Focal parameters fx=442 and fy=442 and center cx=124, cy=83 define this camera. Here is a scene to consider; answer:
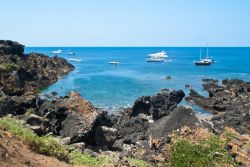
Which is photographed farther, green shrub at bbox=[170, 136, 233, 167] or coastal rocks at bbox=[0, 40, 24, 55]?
coastal rocks at bbox=[0, 40, 24, 55]

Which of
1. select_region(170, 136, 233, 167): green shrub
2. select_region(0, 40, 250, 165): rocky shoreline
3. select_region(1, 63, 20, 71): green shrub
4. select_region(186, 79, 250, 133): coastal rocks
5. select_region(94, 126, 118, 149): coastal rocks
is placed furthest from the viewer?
select_region(1, 63, 20, 71): green shrub

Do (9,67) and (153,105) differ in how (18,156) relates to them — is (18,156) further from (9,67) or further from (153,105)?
(9,67)

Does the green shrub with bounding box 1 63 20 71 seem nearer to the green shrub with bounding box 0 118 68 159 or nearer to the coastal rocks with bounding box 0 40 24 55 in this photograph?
the coastal rocks with bounding box 0 40 24 55

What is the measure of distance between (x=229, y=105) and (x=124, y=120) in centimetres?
1669

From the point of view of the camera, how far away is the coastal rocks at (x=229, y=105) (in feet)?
121

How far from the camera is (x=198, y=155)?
14.2 meters

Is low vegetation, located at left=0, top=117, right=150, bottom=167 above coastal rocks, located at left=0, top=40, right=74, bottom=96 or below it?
above

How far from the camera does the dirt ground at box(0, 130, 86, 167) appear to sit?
1343cm

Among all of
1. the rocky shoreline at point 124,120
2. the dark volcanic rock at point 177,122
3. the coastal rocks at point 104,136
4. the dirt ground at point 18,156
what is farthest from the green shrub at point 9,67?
the dirt ground at point 18,156

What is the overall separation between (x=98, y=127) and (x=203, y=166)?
11.8 metres

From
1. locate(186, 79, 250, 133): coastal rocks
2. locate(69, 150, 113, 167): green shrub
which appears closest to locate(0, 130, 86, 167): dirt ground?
locate(69, 150, 113, 167): green shrub

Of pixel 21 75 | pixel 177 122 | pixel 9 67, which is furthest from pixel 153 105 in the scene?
pixel 21 75

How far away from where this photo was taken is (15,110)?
109ft

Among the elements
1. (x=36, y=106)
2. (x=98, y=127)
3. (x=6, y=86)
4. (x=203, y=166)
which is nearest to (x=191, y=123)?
(x=98, y=127)
